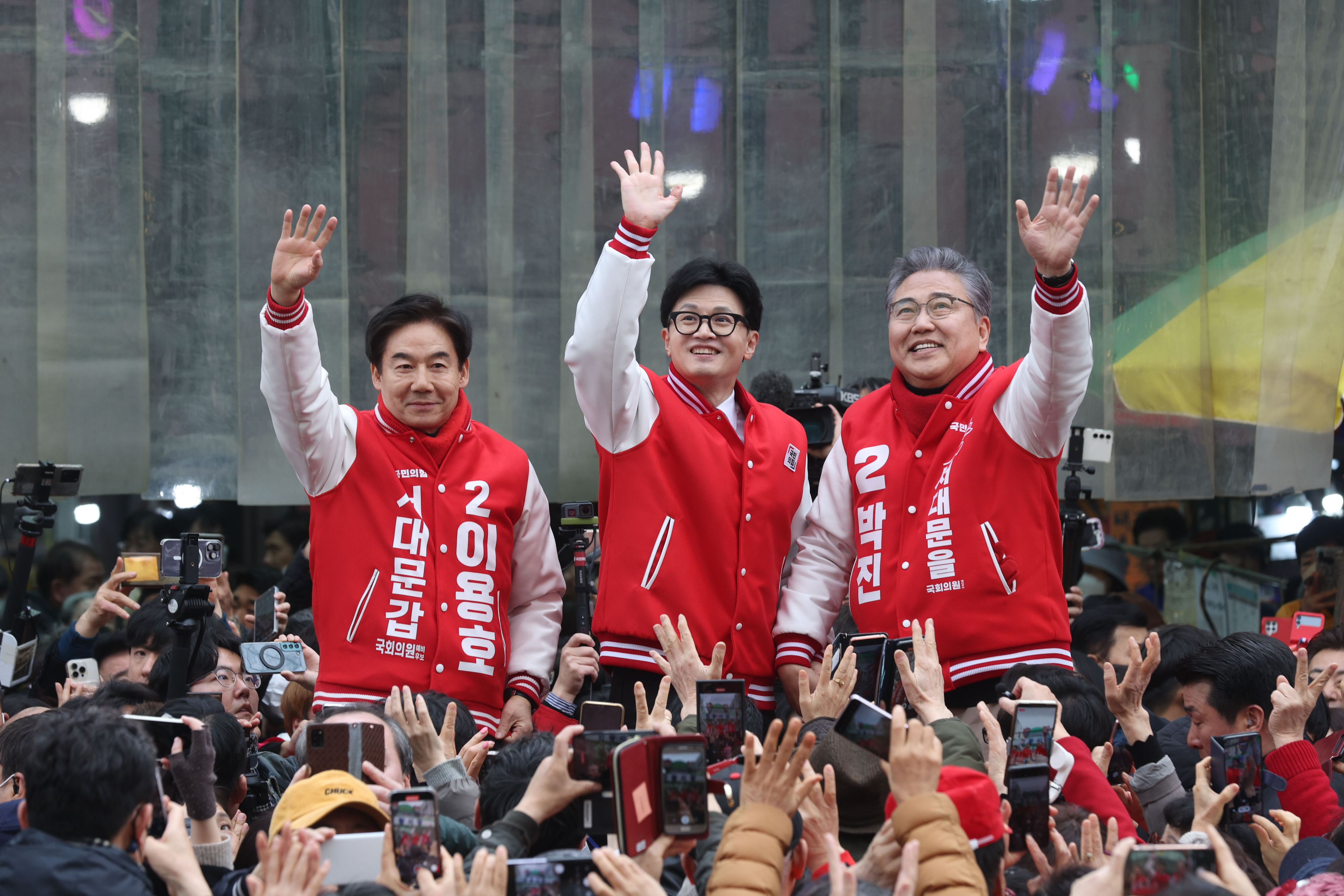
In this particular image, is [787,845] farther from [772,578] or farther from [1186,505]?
[1186,505]

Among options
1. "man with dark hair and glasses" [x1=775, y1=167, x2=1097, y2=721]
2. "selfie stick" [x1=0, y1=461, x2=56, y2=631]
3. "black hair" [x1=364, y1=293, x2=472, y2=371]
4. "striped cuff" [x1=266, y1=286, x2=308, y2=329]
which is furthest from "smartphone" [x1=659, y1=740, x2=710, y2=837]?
"selfie stick" [x1=0, y1=461, x2=56, y2=631]

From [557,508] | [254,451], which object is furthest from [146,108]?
[557,508]

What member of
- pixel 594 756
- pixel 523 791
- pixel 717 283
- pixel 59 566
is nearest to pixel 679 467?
pixel 717 283

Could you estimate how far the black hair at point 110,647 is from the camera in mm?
5102

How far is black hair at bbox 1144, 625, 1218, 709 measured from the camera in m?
4.74

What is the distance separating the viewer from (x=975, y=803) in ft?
7.73

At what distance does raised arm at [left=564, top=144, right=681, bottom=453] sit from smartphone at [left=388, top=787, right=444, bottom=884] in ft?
5.44

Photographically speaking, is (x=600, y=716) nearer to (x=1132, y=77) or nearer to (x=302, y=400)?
(x=302, y=400)

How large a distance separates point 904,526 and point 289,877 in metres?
2.07

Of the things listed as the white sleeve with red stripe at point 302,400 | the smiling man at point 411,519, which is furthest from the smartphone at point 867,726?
the white sleeve with red stripe at point 302,400

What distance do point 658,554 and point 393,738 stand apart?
1132 millimetres

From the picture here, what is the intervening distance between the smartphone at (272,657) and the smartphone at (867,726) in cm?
200

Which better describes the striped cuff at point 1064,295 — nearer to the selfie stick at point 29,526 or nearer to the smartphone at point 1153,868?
the smartphone at point 1153,868

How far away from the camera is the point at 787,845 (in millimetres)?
2258
